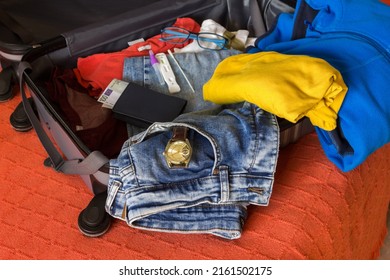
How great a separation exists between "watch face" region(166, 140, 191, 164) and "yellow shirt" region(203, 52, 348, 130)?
0.12m

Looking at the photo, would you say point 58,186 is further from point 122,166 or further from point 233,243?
point 233,243

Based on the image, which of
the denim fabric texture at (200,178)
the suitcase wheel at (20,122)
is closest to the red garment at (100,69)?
the suitcase wheel at (20,122)

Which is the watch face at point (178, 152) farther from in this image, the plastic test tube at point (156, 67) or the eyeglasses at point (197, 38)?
the eyeglasses at point (197, 38)

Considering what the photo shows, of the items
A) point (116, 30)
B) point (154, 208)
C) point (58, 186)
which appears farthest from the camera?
point (116, 30)

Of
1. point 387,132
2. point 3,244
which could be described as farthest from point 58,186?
point 387,132

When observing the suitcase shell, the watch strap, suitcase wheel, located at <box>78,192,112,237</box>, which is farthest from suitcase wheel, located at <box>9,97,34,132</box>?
the watch strap

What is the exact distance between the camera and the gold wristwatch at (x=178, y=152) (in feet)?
2.18

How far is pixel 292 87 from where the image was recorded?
26.1 inches

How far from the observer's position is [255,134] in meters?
0.71

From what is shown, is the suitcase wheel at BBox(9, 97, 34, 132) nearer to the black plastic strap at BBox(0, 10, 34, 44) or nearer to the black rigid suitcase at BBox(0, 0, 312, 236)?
the black rigid suitcase at BBox(0, 0, 312, 236)

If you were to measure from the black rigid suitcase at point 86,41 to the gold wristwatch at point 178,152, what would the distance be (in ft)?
0.34

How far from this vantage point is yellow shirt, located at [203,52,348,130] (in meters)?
0.65

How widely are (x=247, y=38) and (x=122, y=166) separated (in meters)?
0.49

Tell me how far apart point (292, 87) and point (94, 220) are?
14.1 inches
